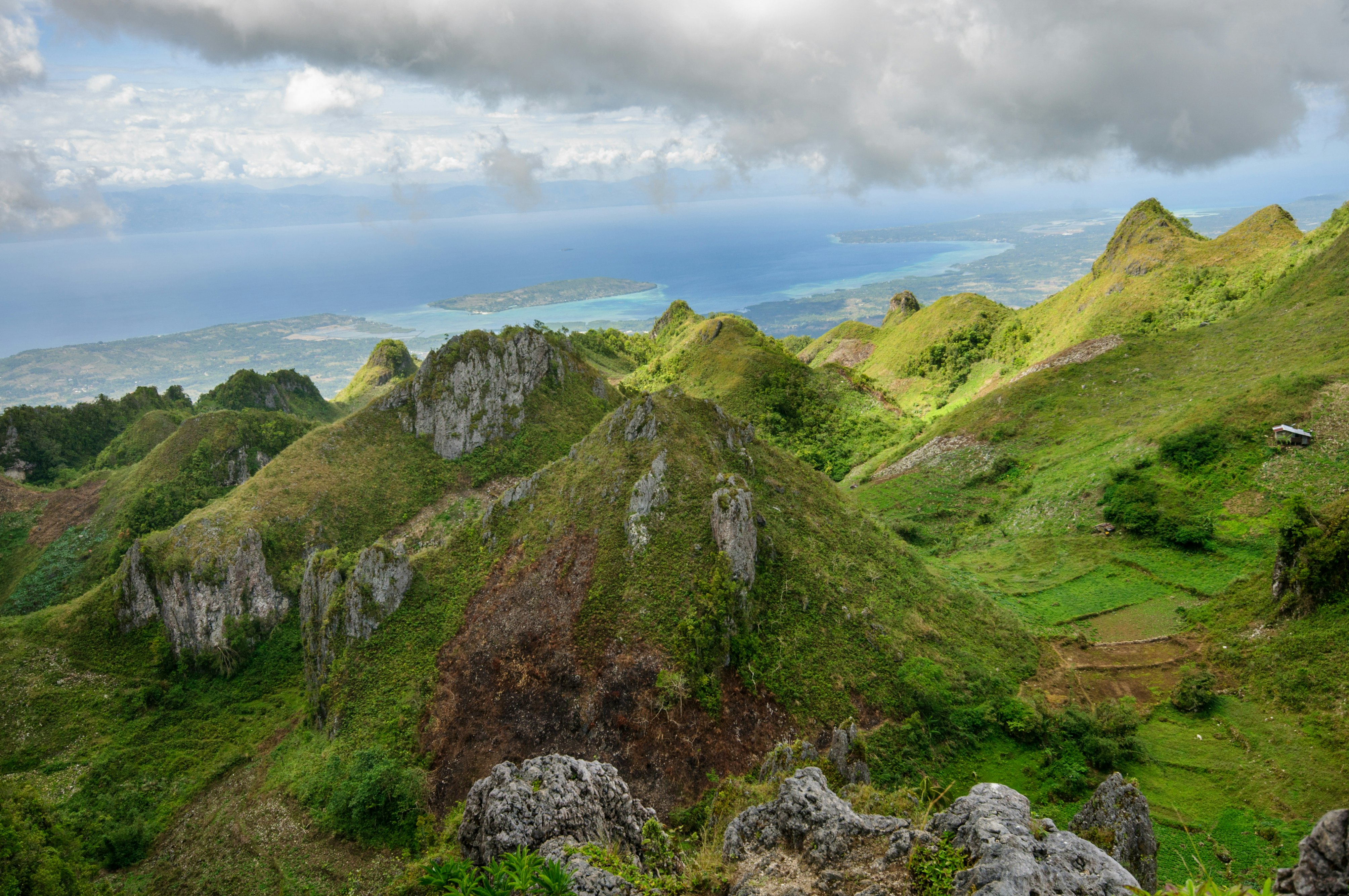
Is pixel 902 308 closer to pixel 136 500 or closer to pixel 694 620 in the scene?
pixel 694 620

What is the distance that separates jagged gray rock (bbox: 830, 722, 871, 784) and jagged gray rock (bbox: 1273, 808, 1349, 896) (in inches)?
473

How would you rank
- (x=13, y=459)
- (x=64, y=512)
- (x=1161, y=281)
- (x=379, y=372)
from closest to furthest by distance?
(x=64, y=512), (x=1161, y=281), (x=13, y=459), (x=379, y=372)

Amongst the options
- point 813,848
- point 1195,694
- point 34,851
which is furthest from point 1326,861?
point 34,851

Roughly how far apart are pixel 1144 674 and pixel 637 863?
2561 centimetres

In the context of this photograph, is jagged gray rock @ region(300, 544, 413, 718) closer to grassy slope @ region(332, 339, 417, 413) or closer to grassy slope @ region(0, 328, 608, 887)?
grassy slope @ region(0, 328, 608, 887)

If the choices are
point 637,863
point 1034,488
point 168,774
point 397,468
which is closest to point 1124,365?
point 1034,488

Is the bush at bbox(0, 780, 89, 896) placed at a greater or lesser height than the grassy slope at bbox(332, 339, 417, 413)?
lesser

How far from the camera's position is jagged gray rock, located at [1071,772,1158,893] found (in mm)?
13516

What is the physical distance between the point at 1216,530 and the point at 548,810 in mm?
38057

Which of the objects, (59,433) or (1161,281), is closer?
(1161,281)

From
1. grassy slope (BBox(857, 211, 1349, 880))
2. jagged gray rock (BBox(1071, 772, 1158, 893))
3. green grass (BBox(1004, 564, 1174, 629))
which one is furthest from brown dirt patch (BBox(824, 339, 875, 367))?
jagged gray rock (BBox(1071, 772, 1158, 893))

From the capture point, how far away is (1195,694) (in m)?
22.9

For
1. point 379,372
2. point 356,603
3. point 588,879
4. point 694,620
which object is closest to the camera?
point 588,879

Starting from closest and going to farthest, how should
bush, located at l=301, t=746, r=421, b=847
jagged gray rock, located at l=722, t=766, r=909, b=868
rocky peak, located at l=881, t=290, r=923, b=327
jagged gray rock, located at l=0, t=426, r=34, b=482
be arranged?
jagged gray rock, located at l=722, t=766, r=909, b=868 < bush, located at l=301, t=746, r=421, b=847 < jagged gray rock, located at l=0, t=426, r=34, b=482 < rocky peak, located at l=881, t=290, r=923, b=327
